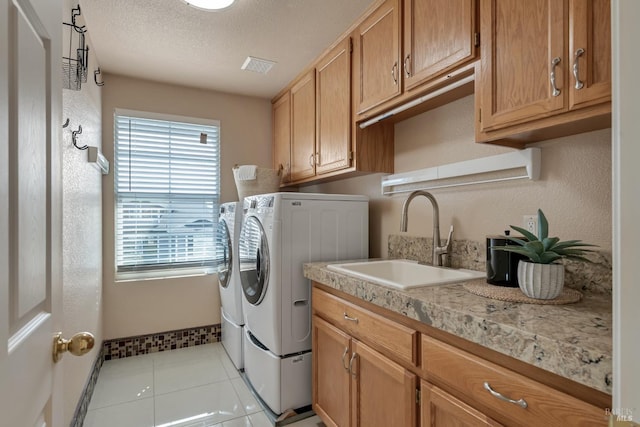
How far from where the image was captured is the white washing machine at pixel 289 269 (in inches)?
78.1

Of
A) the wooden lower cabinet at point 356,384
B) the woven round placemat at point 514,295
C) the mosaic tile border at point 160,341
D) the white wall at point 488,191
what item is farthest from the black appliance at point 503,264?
the mosaic tile border at point 160,341

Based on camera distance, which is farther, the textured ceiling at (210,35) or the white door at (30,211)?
the textured ceiling at (210,35)

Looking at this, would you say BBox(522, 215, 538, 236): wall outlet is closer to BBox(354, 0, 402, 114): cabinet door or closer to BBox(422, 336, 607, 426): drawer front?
BBox(422, 336, 607, 426): drawer front

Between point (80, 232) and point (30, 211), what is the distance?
1611 mm

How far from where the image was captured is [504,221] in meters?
1.55

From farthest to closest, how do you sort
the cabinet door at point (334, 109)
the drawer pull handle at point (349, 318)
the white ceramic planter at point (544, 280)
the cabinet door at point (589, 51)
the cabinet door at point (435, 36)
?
1. the cabinet door at point (334, 109)
2. the drawer pull handle at point (349, 318)
3. the cabinet door at point (435, 36)
4. the white ceramic planter at point (544, 280)
5. the cabinet door at point (589, 51)

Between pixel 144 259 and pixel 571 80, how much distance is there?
10.5 feet

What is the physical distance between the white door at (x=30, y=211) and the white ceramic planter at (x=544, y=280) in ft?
4.21

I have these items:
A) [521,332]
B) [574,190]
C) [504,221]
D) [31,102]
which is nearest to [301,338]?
[504,221]

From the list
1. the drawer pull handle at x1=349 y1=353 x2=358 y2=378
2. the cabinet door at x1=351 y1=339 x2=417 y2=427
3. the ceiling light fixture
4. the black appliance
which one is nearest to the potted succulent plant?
the black appliance

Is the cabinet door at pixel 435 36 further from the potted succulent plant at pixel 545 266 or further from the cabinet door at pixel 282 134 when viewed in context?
the cabinet door at pixel 282 134

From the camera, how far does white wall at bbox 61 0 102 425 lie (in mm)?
1665

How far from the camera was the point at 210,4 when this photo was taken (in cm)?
187

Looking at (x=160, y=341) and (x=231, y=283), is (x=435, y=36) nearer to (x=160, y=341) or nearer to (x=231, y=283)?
(x=231, y=283)
